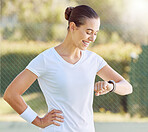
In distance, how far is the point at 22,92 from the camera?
178cm

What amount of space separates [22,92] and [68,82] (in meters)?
0.24

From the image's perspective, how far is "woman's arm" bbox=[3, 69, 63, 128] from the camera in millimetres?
1739

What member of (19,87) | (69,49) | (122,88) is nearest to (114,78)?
(122,88)

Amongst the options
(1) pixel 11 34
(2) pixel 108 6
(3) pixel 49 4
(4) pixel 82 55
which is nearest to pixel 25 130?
(1) pixel 11 34

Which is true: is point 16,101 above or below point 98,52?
above

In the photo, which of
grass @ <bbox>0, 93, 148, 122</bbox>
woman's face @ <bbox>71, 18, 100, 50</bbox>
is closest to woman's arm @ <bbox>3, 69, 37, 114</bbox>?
woman's face @ <bbox>71, 18, 100, 50</bbox>

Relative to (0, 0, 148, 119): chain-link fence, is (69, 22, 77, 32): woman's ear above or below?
above

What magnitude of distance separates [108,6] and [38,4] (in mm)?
2007

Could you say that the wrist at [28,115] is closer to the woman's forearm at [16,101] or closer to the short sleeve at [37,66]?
the woman's forearm at [16,101]

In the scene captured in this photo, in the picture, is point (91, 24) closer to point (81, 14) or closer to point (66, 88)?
point (81, 14)

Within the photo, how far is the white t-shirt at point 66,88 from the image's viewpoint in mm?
1726

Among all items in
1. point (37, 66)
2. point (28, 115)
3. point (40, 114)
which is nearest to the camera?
point (37, 66)

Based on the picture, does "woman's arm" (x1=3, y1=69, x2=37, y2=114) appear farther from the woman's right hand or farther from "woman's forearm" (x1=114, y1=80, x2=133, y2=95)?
"woman's forearm" (x1=114, y1=80, x2=133, y2=95)

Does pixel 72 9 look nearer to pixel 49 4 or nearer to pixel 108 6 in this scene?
pixel 49 4
